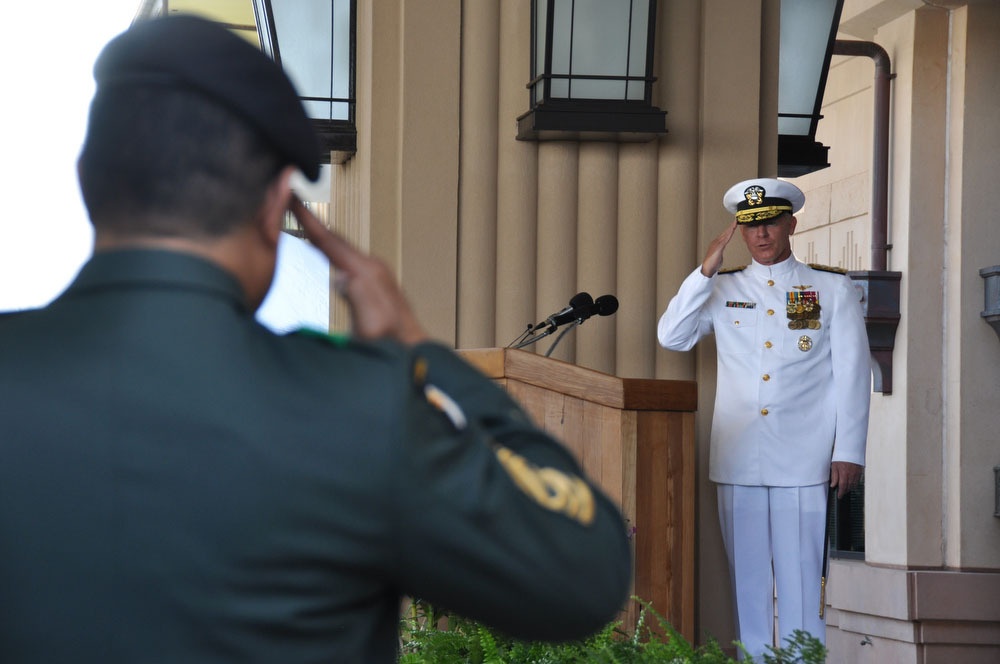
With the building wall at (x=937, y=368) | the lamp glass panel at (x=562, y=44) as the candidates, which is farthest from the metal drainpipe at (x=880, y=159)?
the lamp glass panel at (x=562, y=44)

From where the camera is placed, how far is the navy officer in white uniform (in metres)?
3.52

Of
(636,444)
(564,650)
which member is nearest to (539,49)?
(636,444)

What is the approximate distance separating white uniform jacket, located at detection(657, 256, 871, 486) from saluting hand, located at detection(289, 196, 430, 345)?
2.70 m

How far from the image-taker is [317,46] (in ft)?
13.1

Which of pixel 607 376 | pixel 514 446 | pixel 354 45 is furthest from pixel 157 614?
pixel 354 45

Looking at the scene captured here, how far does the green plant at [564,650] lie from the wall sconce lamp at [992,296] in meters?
4.06

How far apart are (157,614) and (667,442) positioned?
96.7 inches

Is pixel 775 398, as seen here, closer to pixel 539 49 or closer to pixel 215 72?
pixel 539 49

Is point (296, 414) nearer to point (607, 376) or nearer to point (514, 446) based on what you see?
point (514, 446)

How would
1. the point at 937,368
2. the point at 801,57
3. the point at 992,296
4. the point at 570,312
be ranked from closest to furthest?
1. the point at 570,312
2. the point at 801,57
3. the point at 992,296
4. the point at 937,368

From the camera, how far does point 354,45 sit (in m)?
3.99

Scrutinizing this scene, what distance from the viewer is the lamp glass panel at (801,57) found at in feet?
13.3

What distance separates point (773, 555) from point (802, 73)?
1.54 m

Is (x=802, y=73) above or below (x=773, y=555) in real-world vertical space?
above
